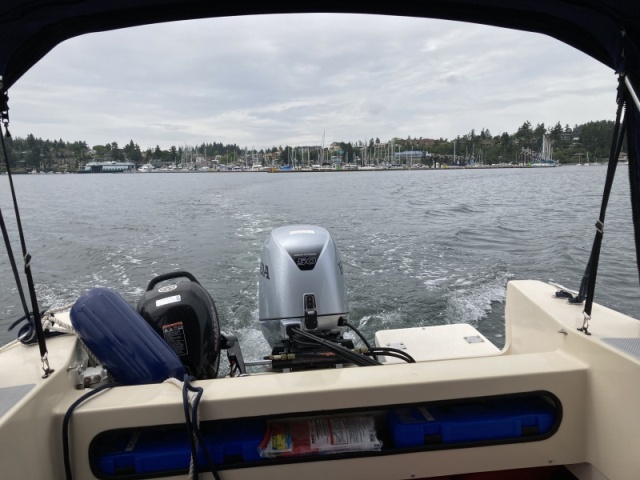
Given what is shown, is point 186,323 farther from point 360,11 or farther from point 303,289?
point 360,11

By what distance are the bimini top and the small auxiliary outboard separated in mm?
1482

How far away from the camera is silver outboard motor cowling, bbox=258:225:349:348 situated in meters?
2.62

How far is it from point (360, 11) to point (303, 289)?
1545 mm

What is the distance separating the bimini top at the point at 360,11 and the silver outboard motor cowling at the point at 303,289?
148 centimetres

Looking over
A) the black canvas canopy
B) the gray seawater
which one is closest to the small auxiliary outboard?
the gray seawater

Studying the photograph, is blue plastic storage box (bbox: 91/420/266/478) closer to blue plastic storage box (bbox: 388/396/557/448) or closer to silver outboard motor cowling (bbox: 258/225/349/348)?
blue plastic storage box (bbox: 388/396/557/448)

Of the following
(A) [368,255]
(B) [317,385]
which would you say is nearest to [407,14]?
(B) [317,385]

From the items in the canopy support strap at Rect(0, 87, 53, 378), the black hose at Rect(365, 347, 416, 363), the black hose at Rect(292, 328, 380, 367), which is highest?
the canopy support strap at Rect(0, 87, 53, 378)

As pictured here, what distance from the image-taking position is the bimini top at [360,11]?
148 centimetres

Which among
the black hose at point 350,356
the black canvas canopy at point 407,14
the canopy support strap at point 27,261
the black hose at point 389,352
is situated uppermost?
the black canvas canopy at point 407,14

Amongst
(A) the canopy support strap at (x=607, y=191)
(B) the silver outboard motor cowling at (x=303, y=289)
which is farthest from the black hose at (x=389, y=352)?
(A) the canopy support strap at (x=607, y=191)

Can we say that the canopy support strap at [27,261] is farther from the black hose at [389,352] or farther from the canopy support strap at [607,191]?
the canopy support strap at [607,191]

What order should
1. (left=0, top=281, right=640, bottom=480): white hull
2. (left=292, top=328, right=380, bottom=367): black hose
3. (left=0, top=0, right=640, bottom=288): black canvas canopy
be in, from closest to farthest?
(left=0, top=281, right=640, bottom=480): white hull, (left=0, top=0, right=640, bottom=288): black canvas canopy, (left=292, top=328, right=380, bottom=367): black hose

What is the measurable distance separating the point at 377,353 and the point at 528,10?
153cm
